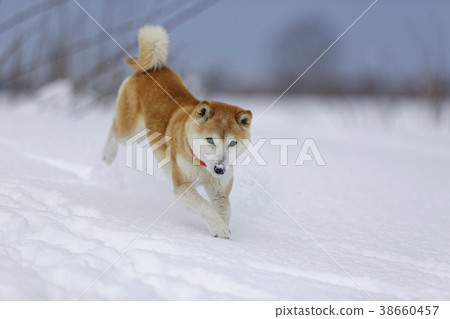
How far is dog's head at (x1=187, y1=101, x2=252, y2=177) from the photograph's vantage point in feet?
9.67

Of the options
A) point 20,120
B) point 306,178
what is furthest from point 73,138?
point 306,178

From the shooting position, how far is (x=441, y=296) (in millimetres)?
2129

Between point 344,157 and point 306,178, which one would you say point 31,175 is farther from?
point 344,157

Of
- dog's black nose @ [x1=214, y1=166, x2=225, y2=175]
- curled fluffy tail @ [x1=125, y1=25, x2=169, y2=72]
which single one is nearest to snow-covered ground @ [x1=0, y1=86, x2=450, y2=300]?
dog's black nose @ [x1=214, y1=166, x2=225, y2=175]

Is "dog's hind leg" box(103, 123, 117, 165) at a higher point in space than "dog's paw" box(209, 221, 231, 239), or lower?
higher

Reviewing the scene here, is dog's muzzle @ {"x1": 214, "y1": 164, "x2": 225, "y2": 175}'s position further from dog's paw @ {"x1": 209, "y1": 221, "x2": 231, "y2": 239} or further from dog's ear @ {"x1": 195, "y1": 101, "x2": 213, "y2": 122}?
dog's ear @ {"x1": 195, "y1": 101, "x2": 213, "y2": 122}

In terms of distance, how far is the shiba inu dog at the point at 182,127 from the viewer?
3.00 m

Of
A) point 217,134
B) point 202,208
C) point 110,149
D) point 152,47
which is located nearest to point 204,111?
point 217,134

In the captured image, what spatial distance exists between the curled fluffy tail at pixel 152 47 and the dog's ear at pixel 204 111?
1.04 metres

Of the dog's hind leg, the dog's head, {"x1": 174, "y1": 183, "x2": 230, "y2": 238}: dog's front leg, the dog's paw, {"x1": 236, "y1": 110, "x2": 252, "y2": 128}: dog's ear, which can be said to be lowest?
the dog's paw

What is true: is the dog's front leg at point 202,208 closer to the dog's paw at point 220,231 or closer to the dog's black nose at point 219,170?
the dog's paw at point 220,231

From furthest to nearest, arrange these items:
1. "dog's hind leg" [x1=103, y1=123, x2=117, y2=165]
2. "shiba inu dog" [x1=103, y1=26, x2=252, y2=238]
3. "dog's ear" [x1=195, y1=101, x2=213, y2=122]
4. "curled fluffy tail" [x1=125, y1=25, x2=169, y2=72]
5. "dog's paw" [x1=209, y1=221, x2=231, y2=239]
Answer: "dog's hind leg" [x1=103, y1=123, x2=117, y2=165], "curled fluffy tail" [x1=125, y1=25, x2=169, y2=72], "dog's ear" [x1=195, y1=101, x2=213, y2=122], "shiba inu dog" [x1=103, y1=26, x2=252, y2=238], "dog's paw" [x1=209, y1=221, x2=231, y2=239]

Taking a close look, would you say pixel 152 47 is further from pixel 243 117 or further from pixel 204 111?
pixel 243 117

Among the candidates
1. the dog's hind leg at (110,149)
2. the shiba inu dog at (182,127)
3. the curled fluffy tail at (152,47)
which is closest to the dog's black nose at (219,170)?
the shiba inu dog at (182,127)
